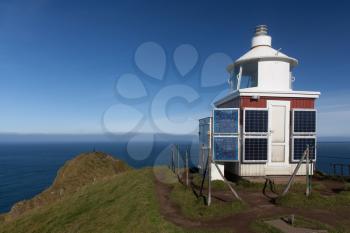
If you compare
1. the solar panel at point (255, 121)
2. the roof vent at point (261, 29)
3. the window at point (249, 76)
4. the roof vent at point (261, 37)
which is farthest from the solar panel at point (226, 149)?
the roof vent at point (261, 29)

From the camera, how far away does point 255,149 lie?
19766mm

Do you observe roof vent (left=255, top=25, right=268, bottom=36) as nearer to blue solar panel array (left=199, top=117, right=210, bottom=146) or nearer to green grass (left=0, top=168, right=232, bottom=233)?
blue solar panel array (left=199, top=117, right=210, bottom=146)

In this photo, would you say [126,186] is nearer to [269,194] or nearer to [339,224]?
[269,194]

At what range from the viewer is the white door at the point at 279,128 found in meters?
20.4

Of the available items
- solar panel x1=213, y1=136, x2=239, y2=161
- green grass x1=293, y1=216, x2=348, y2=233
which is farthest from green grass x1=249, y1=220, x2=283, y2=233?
solar panel x1=213, y1=136, x2=239, y2=161

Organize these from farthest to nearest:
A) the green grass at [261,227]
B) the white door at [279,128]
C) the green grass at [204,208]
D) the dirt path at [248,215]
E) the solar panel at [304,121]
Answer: the white door at [279,128] < the solar panel at [304,121] < the green grass at [204,208] < the dirt path at [248,215] < the green grass at [261,227]

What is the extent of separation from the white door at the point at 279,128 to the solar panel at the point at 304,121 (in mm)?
623

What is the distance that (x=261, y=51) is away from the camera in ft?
74.6

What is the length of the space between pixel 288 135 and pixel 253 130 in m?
2.94

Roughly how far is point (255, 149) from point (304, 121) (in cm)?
440

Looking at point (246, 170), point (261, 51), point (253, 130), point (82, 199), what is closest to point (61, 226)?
point (82, 199)

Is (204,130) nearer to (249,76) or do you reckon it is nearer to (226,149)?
(226,149)

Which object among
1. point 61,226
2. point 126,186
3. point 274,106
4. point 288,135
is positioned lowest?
point 61,226

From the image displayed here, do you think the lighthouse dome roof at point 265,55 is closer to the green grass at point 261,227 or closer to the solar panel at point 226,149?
the solar panel at point 226,149
